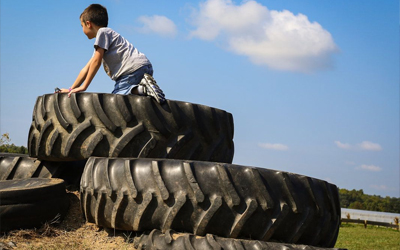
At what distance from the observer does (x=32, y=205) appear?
132 inches

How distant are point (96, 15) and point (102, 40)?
1.26 feet

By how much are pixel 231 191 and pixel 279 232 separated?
19.1 inches

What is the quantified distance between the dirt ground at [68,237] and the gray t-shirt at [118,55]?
1462 millimetres

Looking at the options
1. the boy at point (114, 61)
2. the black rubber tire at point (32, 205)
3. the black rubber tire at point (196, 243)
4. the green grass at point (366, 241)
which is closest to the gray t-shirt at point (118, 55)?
the boy at point (114, 61)

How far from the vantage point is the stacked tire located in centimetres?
293

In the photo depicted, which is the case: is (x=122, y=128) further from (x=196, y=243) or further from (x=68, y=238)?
(x=196, y=243)

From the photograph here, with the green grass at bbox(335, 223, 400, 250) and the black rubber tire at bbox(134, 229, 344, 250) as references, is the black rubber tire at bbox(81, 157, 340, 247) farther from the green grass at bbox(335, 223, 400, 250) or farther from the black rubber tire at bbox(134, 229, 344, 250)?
the green grass at bbox(335, 223, 400, 250)

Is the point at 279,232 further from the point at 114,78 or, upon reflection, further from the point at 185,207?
the point at 114,78

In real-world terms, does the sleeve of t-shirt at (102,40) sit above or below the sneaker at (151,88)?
above

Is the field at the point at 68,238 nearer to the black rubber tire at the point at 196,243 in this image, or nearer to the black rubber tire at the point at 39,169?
the black rubber tire at the point at 196,243

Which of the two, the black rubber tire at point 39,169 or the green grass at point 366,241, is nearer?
the black rubber tire at point 39,169

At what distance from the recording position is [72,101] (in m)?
3.82

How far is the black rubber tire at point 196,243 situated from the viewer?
276 cm

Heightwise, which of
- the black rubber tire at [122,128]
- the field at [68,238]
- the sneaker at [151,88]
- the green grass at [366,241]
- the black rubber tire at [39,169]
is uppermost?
the sneaker at [151,88]
